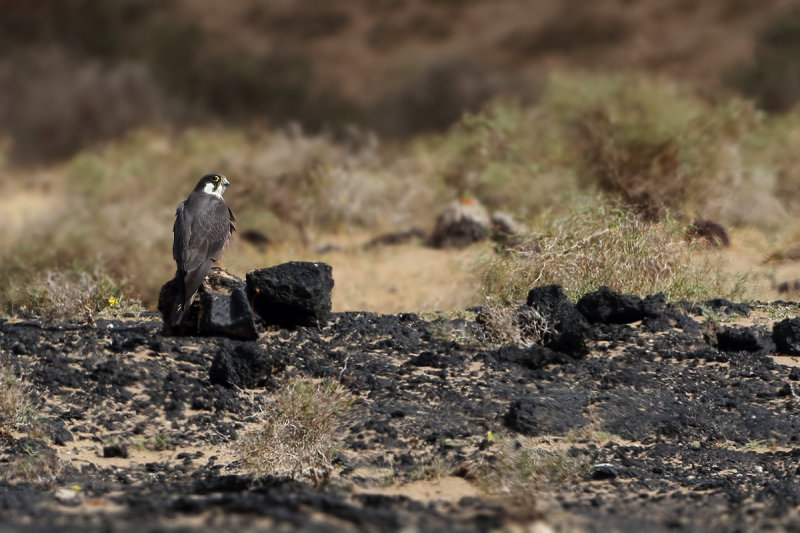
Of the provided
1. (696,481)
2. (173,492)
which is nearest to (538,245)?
(696,481)

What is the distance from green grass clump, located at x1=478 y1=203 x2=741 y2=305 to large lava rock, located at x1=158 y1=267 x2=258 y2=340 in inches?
80.8

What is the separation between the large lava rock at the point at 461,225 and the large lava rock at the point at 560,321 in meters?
5.76

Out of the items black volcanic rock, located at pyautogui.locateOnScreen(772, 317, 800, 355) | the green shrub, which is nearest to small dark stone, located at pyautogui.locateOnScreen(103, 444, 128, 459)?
black volcanic rock, located at pyautogui.locateOnScreen(772, 317, 800, 355)

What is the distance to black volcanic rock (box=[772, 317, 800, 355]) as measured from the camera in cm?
676

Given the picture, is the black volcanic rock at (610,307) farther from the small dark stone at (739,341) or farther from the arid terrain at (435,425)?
the small dark stone at (739,341)

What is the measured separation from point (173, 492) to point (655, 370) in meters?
3.22

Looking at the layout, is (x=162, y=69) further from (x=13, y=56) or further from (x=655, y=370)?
(x=655, y=370)

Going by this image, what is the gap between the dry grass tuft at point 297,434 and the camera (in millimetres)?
5141

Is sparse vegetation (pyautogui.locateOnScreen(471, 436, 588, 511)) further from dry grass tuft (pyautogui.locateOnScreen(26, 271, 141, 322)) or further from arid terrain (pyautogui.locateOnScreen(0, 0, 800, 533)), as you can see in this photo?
dry grass tuft (pyautogui.locateOnScreen(26, 271, 141, 322))

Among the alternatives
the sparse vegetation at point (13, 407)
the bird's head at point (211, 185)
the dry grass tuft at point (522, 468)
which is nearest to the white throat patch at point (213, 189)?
the bird's head at point (211, 185)

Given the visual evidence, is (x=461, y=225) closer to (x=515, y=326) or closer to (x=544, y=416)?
(x=515, y=326)

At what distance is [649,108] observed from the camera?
47.5ft

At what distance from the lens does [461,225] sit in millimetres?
12922

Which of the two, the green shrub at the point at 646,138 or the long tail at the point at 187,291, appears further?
the green shrub at the point at 646,138
